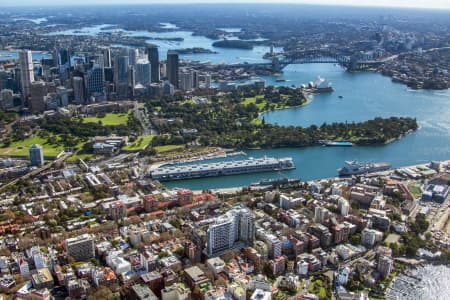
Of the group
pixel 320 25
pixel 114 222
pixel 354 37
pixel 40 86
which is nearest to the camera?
pixel 114 222

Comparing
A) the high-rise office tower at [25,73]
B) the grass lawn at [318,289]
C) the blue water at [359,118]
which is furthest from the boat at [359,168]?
the high-rise office tower at [25,73]

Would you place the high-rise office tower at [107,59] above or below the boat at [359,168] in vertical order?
above

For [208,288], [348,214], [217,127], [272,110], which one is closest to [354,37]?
[272,110]

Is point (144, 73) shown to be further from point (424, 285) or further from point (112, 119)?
point (424, 285)

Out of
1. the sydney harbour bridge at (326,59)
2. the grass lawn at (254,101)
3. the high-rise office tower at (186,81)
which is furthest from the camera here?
the sydney harbour bridge at (326,59)

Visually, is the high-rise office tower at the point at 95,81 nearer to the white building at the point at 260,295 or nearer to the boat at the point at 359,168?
the boat at the point at 359,168

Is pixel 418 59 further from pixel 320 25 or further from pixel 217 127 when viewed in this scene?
pixel 320 25
